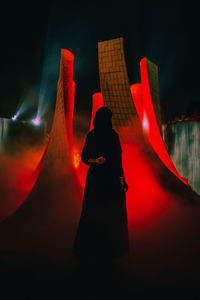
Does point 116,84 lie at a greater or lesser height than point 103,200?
greater

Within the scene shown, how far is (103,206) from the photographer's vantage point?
2889 mm

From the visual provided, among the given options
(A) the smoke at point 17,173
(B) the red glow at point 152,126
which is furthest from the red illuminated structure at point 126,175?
(A) the smoke at point 17,173

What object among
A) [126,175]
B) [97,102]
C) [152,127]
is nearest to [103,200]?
[126,175]

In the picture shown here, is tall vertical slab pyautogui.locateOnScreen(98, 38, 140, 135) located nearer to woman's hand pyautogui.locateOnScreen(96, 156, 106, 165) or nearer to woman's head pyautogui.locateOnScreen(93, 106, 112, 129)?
woman's head pyautogui.locateOnScreen(93, 106, 112, 129)

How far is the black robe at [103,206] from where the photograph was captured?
9.35 ft

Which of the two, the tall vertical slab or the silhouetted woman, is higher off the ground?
the tall vertical slab

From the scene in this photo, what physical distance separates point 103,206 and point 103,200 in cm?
8

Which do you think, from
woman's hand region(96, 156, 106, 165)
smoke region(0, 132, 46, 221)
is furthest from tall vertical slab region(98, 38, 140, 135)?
smoke region(0, 132, 46, 221)

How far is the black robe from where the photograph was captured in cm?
285

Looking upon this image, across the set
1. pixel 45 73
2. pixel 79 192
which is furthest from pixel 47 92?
pixel 79 192

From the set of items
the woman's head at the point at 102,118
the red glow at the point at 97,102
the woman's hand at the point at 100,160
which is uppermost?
the red glow at the point at 97,102

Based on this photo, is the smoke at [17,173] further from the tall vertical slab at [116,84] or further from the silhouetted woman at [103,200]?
the tall vertical slab at [116,84]

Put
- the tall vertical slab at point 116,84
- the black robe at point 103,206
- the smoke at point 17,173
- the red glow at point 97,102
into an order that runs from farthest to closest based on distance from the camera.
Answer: the red glow at point 97,102 < the smoke at point 17,173 < the tall vertical slab at point 116,84 < the black robe at point 103,206

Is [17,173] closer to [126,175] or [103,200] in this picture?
[126,175]
